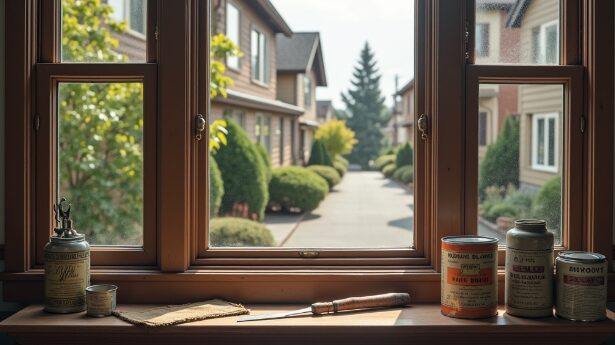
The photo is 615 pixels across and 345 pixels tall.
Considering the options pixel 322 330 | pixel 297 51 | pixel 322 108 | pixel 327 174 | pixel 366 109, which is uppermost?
pixel 366 109

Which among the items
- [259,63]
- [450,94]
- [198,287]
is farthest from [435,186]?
[259,63]

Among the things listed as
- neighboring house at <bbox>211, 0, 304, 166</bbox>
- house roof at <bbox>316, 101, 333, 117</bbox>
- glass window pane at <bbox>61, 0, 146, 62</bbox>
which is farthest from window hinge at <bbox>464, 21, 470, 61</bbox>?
house roof at <bbox>316, 101, 333, 117</bbox>

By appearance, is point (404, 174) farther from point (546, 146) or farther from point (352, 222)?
point (546, 146)

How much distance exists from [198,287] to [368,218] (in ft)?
32.6

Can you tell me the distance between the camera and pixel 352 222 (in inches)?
432

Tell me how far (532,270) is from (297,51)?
16.4m

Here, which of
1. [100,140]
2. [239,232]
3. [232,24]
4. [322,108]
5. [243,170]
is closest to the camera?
[100,140]

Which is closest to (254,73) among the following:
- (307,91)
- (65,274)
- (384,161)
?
(307,91)

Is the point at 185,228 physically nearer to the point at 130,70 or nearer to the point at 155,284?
the point at 155,284

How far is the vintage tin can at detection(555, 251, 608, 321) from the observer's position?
1733 mm

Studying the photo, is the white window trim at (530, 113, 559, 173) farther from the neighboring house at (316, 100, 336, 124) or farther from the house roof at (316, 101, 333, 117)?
the house roof at (316, 101, 333, 117)

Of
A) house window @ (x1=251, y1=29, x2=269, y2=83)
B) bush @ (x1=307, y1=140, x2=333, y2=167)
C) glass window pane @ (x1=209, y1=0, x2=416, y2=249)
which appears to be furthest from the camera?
bush @ (x1=307, y1=140, x2=333, y2=167)

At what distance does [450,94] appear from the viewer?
1.97 meters

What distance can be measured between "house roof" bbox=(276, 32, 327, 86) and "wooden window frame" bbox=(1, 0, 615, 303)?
1554cm
